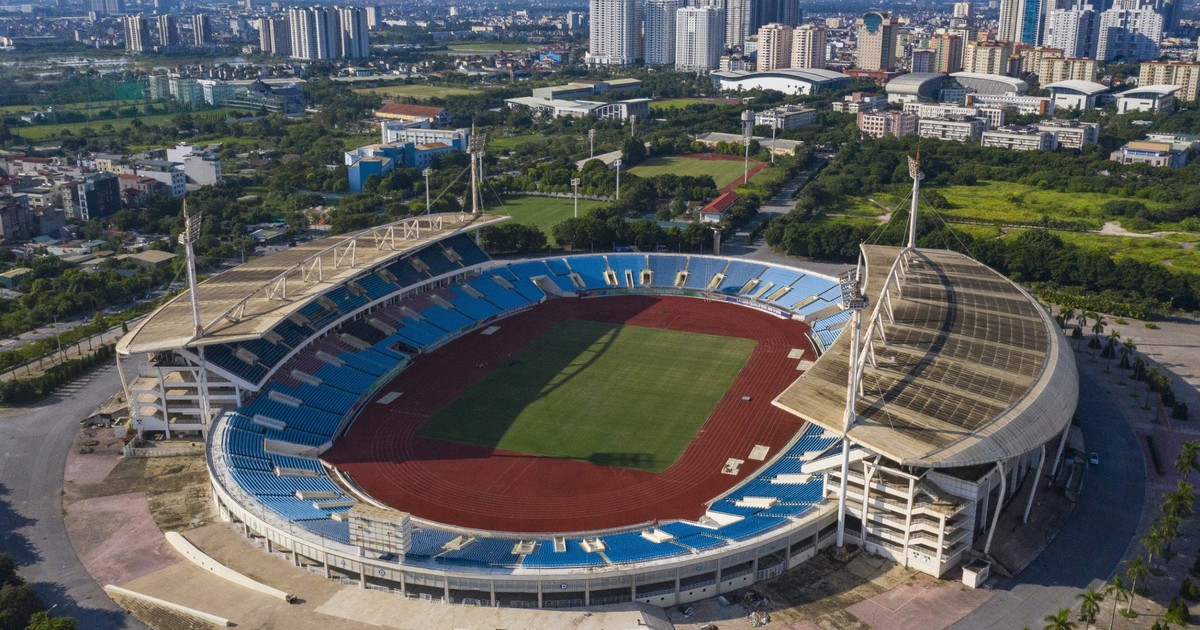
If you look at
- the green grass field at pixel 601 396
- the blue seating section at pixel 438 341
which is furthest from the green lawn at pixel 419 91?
the green grass field at pixel 601 396

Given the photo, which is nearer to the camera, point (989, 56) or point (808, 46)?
point (989, 56)

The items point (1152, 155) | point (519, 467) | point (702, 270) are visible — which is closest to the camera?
point (519, 467)

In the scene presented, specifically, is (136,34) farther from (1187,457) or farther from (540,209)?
(1187,457)

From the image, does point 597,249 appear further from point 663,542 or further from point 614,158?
point 663,542

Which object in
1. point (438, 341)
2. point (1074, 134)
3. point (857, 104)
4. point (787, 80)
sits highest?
point (787, 80)

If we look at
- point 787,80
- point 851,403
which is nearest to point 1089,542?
point 851,403

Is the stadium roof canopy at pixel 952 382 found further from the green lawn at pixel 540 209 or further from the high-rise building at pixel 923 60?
the high-rise building at pixel 923 60
